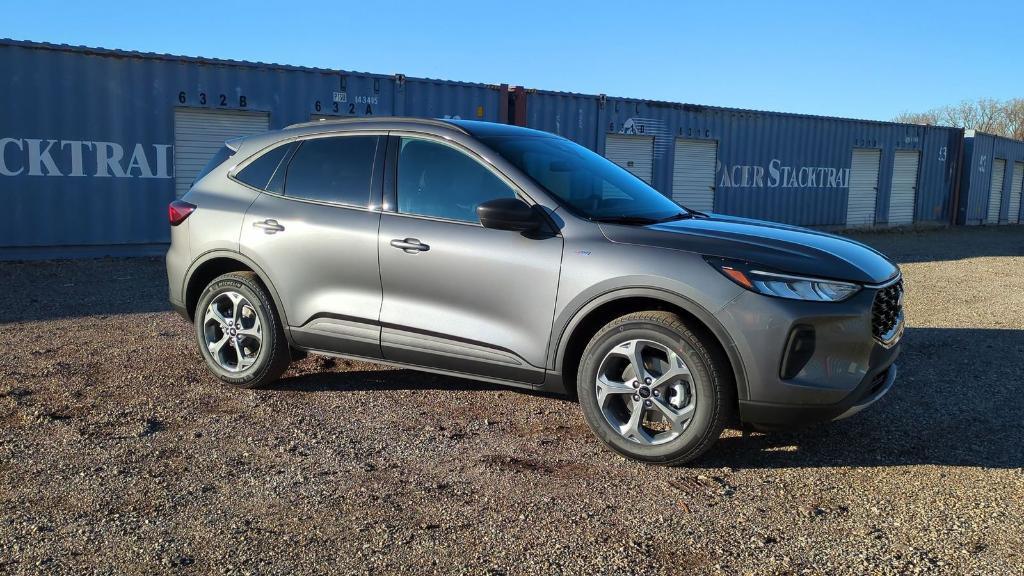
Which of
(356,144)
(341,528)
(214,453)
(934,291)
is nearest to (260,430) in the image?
(214,453)

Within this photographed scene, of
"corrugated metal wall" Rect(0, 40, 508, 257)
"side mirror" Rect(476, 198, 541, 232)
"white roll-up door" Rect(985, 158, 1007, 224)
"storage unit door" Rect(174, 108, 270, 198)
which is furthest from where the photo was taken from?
"white roll-up door" Rect(985, 158, 1007, 224)

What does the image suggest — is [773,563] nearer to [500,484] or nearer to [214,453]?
[500,484]

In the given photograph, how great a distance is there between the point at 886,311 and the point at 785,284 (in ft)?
2.13

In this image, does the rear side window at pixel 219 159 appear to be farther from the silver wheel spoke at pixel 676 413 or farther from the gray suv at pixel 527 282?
the silver wheel spoke at pixel 676 413

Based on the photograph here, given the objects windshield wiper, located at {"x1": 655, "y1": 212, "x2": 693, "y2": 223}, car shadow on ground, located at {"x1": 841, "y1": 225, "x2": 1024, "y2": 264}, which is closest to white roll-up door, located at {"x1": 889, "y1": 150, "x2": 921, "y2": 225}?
car shadow on ground, located at {"x1": 841, "y1": 225, "x2": 1024, "y2": 264}

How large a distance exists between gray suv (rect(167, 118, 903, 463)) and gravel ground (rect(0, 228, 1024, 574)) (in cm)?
34

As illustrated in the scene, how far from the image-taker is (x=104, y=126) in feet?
40.0

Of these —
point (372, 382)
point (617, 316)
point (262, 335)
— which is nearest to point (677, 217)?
point (617, 316)

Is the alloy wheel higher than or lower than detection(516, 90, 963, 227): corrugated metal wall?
lower

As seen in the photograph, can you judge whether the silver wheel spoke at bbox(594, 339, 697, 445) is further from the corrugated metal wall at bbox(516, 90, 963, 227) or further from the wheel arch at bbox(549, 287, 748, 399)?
the corrugated metal wall at bbox(516, 90, 963, 227)

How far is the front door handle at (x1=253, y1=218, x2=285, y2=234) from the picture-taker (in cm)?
493

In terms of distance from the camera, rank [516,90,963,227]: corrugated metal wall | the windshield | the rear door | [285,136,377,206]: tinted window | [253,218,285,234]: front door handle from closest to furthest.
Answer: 1. the windshield
2. the rear door
3. [285,136,377,206]: tinted window
4. [253,218,285,234]: front door handle
5. [516,90,963,227]: corrugated metal wall

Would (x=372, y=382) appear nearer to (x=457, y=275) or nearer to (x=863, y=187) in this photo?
(x=457, y=275)

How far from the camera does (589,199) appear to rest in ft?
14.6
